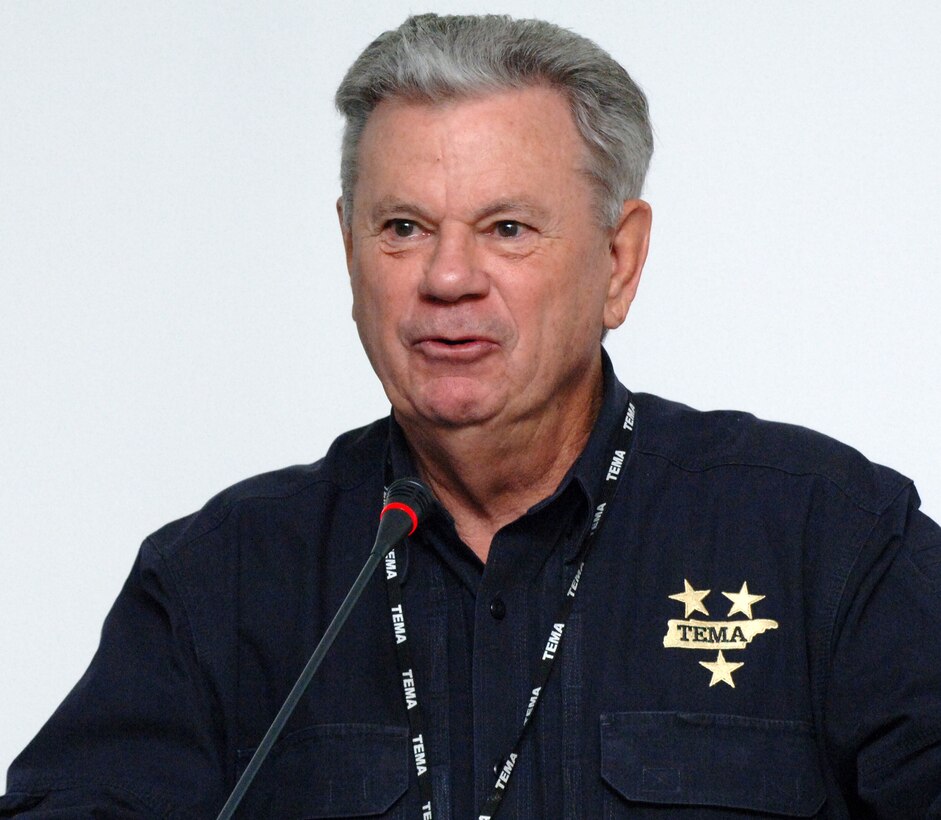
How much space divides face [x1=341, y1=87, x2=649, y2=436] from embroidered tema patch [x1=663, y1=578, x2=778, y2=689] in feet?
1.10

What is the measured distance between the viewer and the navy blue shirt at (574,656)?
7.60ft

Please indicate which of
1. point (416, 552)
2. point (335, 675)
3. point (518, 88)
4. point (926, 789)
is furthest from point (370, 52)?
point (926, 789)

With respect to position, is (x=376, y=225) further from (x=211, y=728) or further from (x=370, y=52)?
(x=211, y=728)

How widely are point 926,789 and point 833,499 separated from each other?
45 cm

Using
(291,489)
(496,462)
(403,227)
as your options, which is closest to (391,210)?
(403,227)

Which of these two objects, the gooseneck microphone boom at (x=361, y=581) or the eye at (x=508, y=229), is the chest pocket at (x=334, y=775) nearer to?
the gooseneck microphone boom at (x=361, y=581)

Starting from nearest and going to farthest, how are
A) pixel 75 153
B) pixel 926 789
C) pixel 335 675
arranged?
pixel 926 789, pixel 335 675, pixel 75 153

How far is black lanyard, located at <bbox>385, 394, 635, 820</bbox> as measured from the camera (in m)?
2.34

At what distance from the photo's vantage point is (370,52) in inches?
101

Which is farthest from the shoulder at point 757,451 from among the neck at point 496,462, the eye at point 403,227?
the eye at point 403,227

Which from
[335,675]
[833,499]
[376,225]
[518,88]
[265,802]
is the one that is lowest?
[265,802]

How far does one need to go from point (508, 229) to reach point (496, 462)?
326 mm

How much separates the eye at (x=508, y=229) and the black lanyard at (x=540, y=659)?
0.35 m

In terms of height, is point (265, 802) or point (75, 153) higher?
point (75, 153)
